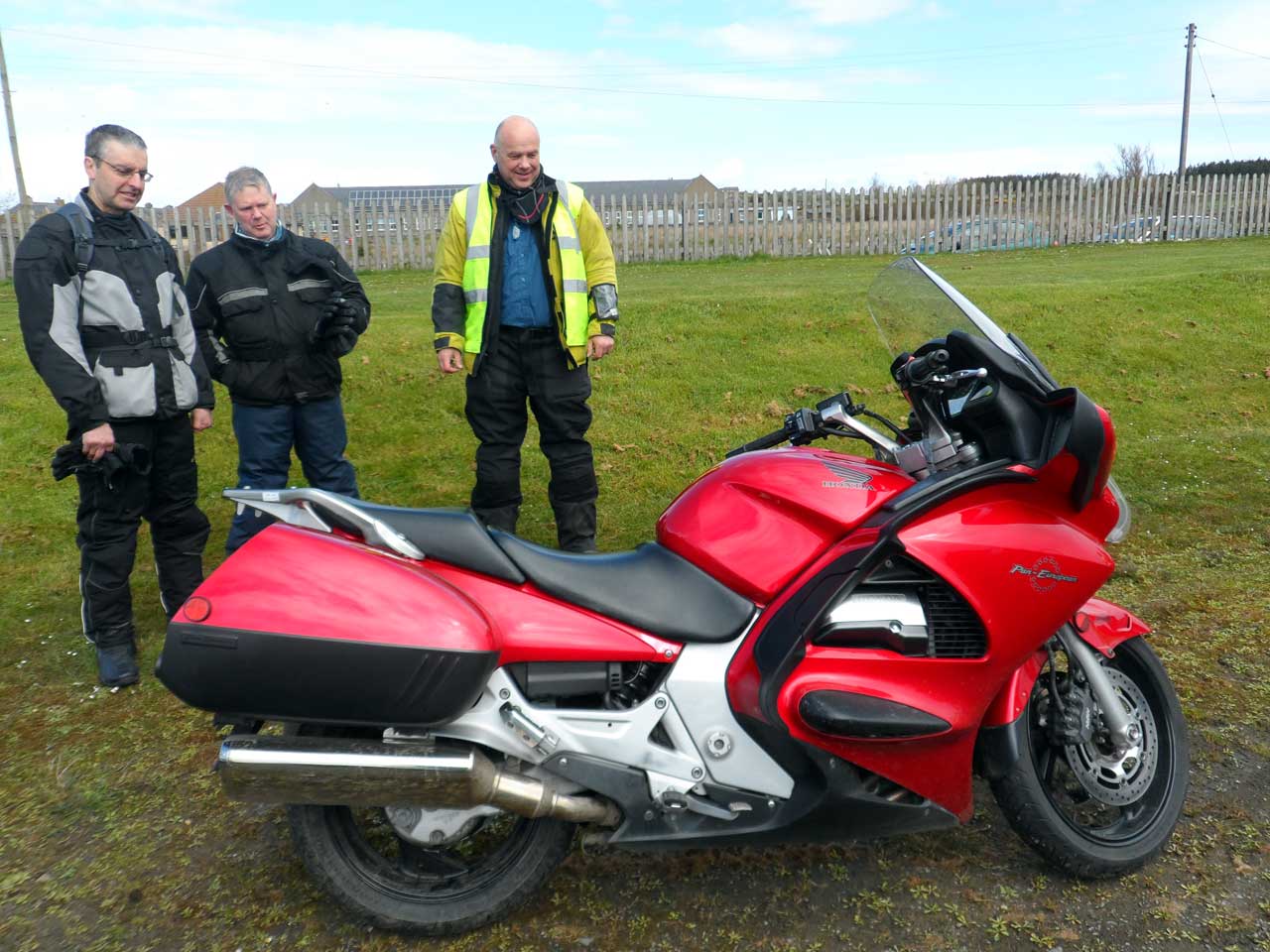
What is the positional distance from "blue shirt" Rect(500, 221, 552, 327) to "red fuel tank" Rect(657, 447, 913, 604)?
87.6 inches

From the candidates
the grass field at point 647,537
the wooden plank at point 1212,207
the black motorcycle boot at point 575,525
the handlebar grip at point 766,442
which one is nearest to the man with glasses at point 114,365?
the grass field at point 647,537

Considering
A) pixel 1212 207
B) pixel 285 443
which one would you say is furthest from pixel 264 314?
pixel 1212 207

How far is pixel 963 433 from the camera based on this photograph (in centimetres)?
260

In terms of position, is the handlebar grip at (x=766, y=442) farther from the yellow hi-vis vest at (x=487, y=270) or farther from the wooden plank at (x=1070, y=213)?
the wooden plank at (x=1070, y=213)

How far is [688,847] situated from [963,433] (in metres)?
1.24

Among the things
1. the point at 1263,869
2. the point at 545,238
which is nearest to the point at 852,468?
the point at 1263,869

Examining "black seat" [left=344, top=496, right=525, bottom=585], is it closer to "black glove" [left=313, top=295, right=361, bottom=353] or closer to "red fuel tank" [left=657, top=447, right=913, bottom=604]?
"red fuel tank" [left=657, top=447, right=913, bottom=604]

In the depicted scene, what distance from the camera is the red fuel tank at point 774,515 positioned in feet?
7.98

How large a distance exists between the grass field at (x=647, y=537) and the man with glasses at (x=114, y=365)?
0.49 m

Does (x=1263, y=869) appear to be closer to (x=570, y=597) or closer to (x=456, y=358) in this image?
(x=570, y=597)

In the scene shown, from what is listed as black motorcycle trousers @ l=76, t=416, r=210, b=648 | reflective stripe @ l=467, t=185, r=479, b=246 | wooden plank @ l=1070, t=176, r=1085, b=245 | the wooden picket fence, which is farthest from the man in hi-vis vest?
wooden plank @ l=1070, t=176, r=1085, b=245

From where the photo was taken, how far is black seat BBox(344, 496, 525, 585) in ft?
7.75

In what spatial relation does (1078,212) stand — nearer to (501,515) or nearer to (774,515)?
(501,515)

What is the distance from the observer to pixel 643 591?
2.42 m
